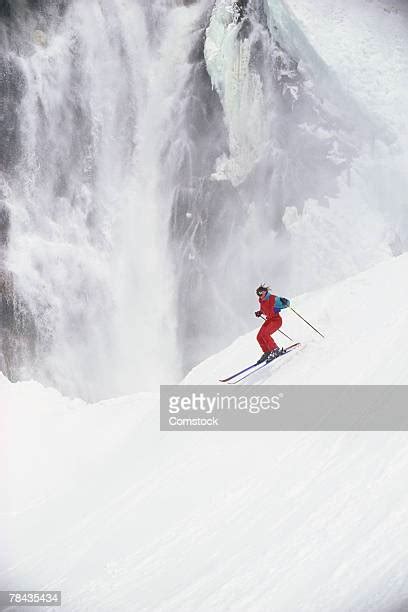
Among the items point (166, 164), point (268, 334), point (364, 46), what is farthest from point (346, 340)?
point (364, 46)

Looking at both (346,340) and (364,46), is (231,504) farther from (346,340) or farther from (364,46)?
(364,46)

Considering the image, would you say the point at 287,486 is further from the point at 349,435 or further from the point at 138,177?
the point at 138,177

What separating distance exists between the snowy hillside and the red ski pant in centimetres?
35

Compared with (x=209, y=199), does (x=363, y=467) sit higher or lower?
lower

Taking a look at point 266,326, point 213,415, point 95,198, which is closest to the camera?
point 213,415

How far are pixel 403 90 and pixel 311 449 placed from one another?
47.3ft

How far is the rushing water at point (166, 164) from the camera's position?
20234 mm

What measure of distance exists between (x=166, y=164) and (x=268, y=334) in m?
9.15

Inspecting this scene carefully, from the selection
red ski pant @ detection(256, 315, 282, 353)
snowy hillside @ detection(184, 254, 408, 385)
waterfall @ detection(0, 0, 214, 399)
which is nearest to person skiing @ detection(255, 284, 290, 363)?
red ski pant @ detection(256, 315, 282, 353)

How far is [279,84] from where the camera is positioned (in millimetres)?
21000

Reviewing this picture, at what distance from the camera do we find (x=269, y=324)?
13.5 m

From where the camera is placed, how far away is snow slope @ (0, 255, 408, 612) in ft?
27.6

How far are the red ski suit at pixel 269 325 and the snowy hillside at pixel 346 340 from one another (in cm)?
38

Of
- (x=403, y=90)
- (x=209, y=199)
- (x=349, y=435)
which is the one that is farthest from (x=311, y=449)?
(x=403, y=90)
